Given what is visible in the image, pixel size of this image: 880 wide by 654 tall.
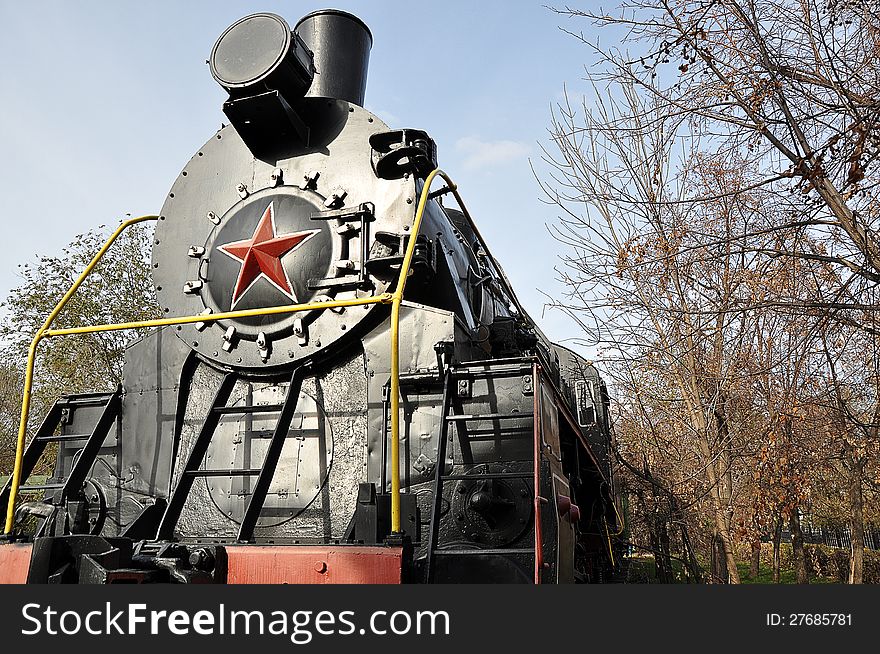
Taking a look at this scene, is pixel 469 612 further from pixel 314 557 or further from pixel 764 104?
pixel 764 104

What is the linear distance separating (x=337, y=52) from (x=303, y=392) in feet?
9.59

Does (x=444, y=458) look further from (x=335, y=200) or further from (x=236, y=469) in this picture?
(x=335, y=200)

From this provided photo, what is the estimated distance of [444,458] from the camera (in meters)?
3.31

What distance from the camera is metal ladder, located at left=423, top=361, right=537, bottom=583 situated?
3125mm

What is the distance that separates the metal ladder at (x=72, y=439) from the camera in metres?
4.15

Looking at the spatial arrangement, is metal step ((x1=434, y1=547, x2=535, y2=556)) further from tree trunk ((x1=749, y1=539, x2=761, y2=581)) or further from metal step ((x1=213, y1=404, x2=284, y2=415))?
tree trunk ((x1=749, y1=539, x2=761, y2=581))

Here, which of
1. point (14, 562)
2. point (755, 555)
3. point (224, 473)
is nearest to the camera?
point (14, 562)

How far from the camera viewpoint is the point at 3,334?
17.0m

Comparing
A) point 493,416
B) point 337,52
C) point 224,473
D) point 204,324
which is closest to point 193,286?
point 204,324

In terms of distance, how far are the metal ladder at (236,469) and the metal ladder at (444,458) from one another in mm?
861

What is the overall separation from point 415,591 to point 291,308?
5.28 ft

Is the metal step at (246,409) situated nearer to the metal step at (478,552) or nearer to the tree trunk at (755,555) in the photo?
the metal step at (478,552)

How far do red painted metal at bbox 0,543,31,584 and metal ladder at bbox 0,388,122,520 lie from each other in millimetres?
959

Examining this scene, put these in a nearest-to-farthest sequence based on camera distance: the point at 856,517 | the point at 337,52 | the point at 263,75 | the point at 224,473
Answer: the point at 224,473 → the point at 263,75 → the point at 337,52 → the point at 856,517
